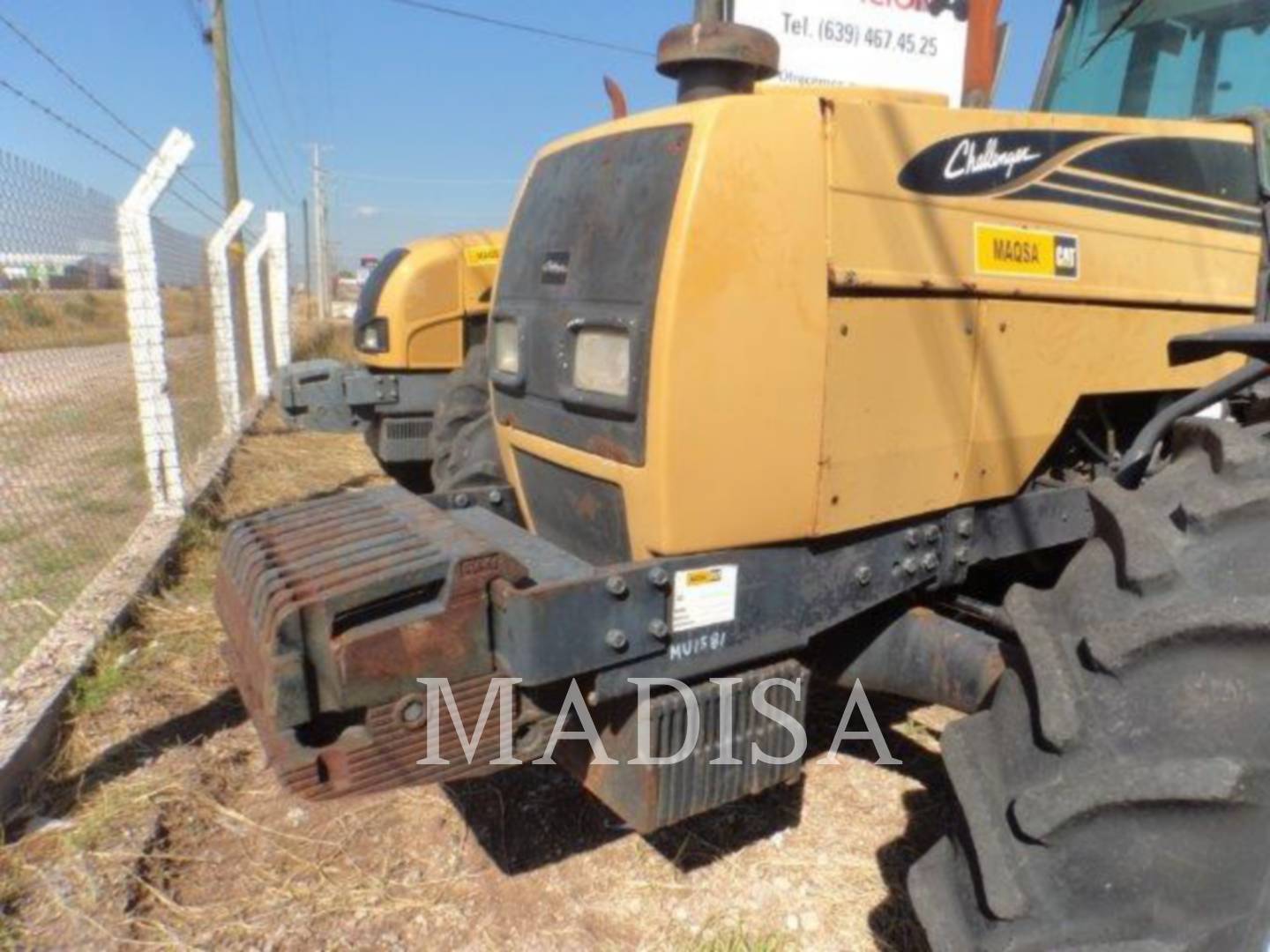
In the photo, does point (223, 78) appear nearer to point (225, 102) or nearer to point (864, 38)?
point (225, 102)

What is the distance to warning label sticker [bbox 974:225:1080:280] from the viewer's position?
214 centimetres

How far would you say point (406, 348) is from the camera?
5.00m

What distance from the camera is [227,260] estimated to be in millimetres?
7230

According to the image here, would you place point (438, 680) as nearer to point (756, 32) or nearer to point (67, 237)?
point (756, 32)

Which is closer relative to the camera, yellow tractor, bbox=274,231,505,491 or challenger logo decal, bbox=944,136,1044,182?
challenger logo decal, bbox=944,136,1044,182

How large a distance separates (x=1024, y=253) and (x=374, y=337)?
3.66 meters

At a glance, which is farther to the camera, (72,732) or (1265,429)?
(72,732)

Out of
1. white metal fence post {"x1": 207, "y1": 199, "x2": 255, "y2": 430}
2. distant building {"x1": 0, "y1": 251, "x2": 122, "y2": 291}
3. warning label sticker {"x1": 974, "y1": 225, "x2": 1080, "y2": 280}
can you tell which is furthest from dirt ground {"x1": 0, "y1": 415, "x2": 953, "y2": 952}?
white metal fence post {"x1": 207, "y1": 199, "x2": 255, "y2": 430}

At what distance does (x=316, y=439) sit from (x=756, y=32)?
7322 mm

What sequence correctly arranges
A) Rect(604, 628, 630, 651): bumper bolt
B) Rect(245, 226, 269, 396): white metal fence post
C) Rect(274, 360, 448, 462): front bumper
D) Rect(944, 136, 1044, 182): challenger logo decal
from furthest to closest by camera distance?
Rect(245, 226, 269, 396): white metal fence post, Rect(274, 360, 448, 462): front bumper, Rect(944, 136, 1044, 182): challenger logo decal, Rect(604, 628, 630, 651): bumper bolt

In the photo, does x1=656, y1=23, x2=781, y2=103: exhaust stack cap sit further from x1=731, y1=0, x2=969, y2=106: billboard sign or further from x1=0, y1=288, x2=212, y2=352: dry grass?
x1=731, y1=0, x2=969, y2=106: billboard sign

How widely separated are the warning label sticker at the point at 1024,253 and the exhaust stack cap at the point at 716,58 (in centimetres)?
59

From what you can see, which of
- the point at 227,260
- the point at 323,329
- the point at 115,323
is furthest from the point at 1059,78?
the point at 323,329

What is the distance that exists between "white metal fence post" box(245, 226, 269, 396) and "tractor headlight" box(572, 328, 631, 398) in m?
7.50
